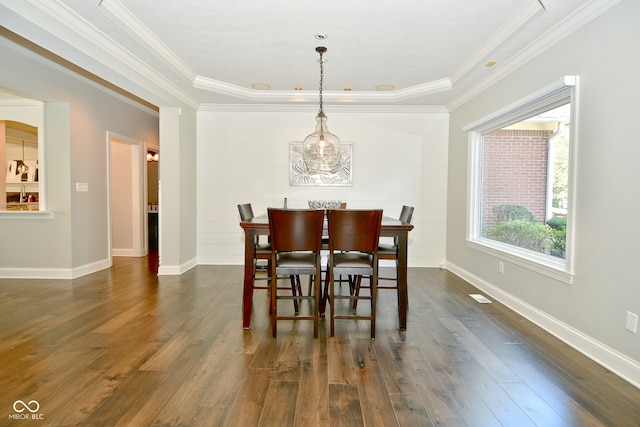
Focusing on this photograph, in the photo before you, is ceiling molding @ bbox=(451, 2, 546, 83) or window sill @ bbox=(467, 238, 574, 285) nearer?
ceiling molding @ bbox=(451, 2, 546, 83)

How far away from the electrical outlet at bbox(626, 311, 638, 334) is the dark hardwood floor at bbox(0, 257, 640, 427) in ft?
1.06

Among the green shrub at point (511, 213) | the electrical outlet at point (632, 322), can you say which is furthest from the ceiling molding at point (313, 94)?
the electrical outlet at point (632, 322)

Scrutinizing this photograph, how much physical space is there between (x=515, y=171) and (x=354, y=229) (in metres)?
2.30

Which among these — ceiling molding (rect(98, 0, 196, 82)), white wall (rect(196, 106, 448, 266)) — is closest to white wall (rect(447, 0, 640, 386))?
white wall (rect(196, 106, 448, 266))

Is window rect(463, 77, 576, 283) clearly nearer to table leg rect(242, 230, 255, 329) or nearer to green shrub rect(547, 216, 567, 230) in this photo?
green shrub rect(547, 216, 567, 230)

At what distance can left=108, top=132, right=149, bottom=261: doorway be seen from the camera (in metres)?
6.05

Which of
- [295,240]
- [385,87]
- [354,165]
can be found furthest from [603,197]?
[354,165]

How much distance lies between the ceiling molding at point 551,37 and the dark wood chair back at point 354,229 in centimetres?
205

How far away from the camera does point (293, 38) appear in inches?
127

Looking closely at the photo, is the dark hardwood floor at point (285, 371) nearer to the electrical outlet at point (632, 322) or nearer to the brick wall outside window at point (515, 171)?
the electrical outlet at point (632, 322)

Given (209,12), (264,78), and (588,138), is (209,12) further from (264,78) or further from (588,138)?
(588,138)

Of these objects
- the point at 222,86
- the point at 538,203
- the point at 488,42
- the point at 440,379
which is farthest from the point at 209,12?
the point at 538,203

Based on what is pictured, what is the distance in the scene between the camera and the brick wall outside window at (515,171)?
3271mm

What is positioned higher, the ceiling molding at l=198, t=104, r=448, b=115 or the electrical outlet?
the ceiling molding at l=198, t=104, r=448, b=115
